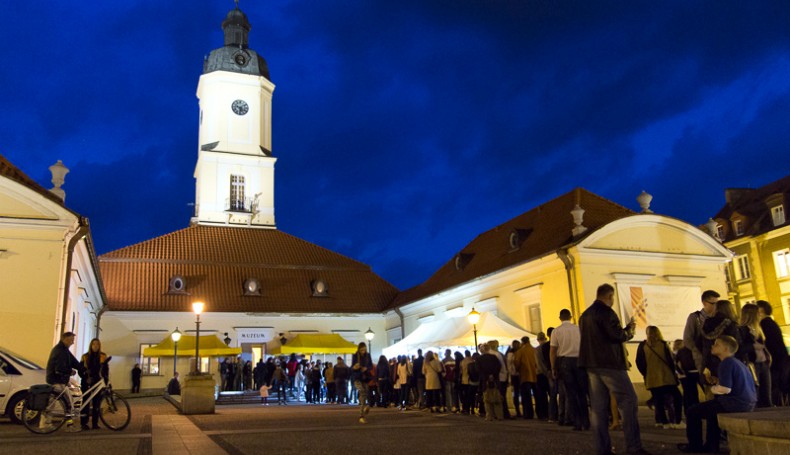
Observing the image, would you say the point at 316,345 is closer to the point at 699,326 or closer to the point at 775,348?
the point at 775,348

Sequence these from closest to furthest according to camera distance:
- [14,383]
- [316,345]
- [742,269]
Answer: [14,383] → [316,345] → [742,269]

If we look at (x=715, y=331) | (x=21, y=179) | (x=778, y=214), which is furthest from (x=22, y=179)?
(x=778, y=214)

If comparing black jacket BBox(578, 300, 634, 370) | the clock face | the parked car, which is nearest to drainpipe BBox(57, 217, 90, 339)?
the parked car

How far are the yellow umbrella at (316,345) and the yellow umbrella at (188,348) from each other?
1.43 ft

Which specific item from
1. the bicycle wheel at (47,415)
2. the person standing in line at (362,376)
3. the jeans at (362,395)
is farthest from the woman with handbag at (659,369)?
the bicycle wheel at (47,415)

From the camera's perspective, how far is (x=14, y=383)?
13.4m

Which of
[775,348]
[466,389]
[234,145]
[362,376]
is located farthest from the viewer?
[234,145]

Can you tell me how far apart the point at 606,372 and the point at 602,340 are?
0.35 m

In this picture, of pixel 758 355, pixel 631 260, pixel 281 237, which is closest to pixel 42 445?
pixel 758 355

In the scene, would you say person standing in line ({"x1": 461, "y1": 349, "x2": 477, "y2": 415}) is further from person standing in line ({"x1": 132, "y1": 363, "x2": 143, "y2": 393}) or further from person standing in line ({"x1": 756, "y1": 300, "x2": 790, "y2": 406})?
person standing in line ({"x1": 132, "y1": 363, "x2": 143, "y2": 393})

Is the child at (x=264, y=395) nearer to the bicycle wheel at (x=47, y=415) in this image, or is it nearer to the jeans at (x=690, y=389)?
the bicycle wheel at (x=47, y=415)

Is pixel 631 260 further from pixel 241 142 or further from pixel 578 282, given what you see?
pixel 241 142

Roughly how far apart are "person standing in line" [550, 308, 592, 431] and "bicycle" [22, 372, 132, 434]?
25.1ft

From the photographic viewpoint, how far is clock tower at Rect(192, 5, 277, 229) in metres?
41.1
